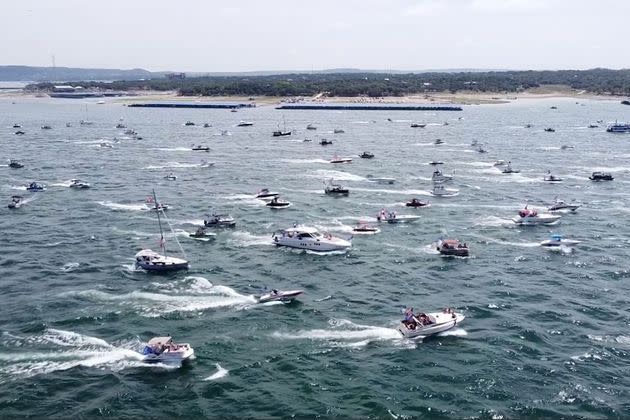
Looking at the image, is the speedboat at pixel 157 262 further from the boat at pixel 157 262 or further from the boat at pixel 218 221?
the boat at pixel 218 221

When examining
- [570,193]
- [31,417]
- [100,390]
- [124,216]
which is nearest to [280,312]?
[100,390]

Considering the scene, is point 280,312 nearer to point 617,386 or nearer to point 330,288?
point 330,288

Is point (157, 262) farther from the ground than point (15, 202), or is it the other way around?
point (15, 202)

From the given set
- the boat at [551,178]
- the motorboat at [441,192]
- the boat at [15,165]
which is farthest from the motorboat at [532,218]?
the boat at [15,165]

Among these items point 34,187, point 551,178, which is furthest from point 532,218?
point 34,187

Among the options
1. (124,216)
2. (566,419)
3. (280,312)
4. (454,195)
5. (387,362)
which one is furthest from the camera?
(454,195)

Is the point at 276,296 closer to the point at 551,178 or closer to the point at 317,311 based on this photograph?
the point at 317,311

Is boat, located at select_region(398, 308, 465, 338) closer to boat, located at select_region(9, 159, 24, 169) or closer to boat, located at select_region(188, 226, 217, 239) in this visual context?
boat, located at select_region(188, 226, 217, 239)
